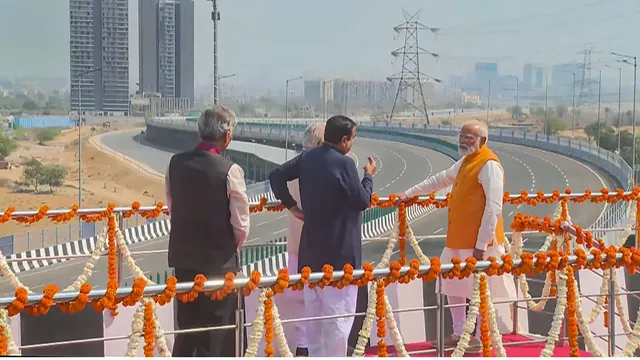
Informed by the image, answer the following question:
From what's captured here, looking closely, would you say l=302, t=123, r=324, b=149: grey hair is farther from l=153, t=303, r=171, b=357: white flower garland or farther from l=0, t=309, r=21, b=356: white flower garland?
l=0, t=309, r=21, b=356: white flower garland

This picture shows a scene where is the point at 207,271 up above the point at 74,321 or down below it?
above

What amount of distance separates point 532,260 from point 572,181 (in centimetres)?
4540

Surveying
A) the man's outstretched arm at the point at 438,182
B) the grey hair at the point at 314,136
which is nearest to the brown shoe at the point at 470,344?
the man's outstretched arm at the point at 438,182

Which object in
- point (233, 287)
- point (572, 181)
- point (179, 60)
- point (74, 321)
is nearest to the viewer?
point (233, 287)

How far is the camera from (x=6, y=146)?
204 feet

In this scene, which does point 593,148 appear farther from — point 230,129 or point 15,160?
point 230,129

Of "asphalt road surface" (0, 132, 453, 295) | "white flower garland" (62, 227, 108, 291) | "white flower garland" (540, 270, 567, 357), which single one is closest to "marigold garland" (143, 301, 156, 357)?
"white flower garland" (62, 227, 108, 291)

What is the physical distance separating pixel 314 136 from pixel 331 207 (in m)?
0.46

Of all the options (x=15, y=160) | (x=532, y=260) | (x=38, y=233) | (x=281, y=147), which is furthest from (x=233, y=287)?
(x=15, y=160)

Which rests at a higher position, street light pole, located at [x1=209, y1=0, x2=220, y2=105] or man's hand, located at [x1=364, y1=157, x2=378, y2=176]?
street light pole, located at [x1=209, y1=0, x2=220, y2=105]

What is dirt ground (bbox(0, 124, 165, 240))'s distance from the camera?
176 ft

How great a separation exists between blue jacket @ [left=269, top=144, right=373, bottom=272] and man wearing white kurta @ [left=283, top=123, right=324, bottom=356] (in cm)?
22

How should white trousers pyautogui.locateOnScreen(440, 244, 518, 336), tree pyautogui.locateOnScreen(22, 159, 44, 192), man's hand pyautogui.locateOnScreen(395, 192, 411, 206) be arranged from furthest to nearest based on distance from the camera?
1. tree pyautogui.locateOnScreen(22, 159, 44, 192)
2. man's hand pyautogui.locateOnScreen(395, 192, 411, 206)
3. white trousers pyautogui.locateOnScreen(440, 244, 518, 336)

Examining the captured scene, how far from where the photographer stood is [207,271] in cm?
370
